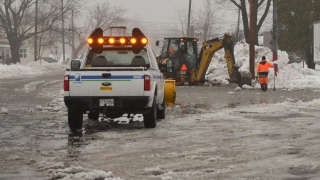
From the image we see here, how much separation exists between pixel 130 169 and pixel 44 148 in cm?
265

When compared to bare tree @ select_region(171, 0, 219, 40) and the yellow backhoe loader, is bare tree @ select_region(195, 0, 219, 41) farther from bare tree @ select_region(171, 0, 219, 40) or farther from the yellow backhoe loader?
the yellow backhoe loader

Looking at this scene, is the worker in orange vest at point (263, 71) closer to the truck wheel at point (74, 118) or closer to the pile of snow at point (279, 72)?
the pile of snow at point (279, 72)

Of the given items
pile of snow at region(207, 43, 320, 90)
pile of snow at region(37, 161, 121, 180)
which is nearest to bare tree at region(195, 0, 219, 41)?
pile of snow at region(207, 43, 320, 90)

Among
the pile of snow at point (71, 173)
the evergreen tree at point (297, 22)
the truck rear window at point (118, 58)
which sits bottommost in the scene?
the pile of snow at point (71, 173)

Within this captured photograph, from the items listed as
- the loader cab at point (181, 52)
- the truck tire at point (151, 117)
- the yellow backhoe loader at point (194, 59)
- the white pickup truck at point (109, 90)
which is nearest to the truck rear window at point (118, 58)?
the white pickup truck at point (109, 90)

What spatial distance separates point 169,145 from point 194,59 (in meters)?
21.6

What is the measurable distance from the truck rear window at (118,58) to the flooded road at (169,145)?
139 centimetres

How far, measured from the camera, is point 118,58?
582 inches

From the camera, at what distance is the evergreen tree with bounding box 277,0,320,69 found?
49.2 meters

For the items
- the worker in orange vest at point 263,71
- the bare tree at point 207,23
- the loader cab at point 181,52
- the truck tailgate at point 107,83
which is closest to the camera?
the truck tailgate at point 107,83

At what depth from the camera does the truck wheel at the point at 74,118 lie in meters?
13.4

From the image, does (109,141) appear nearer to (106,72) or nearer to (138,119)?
(106,72)

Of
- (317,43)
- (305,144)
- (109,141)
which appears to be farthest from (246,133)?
(317,43)

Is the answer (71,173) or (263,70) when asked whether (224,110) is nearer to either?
(263,70)
